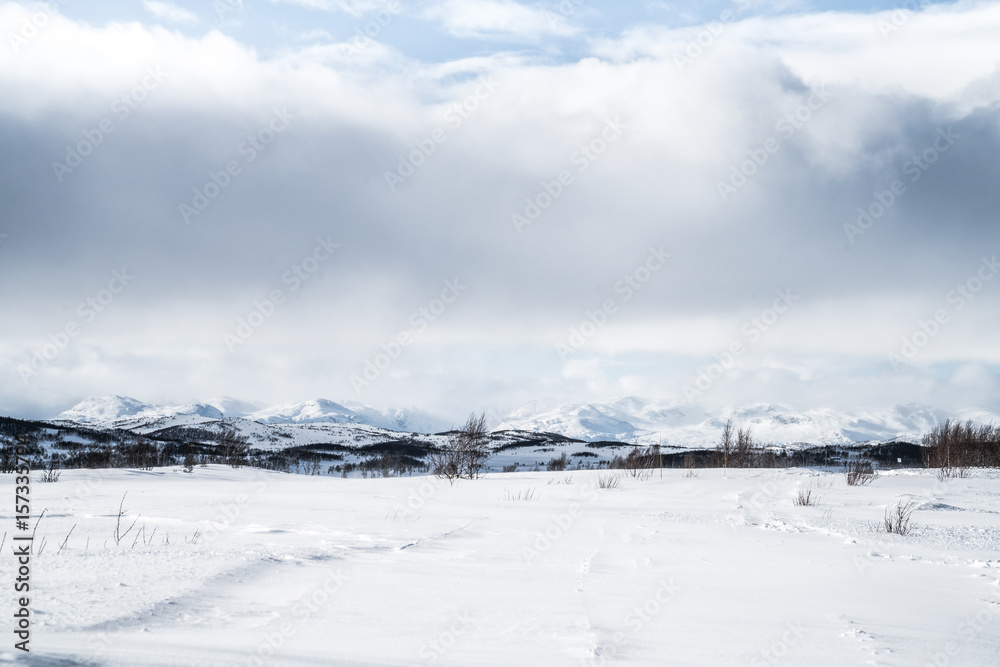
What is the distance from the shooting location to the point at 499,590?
4129 millimetres

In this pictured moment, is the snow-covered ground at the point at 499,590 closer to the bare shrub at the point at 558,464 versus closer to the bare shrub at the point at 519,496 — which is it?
the bare shrub at the point at 519,496

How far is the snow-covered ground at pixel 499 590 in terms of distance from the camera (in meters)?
2.80

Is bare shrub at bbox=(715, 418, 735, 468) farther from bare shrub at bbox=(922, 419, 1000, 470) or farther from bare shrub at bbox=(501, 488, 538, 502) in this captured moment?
bare shrub at bbox=(501, 488, 538, 502)

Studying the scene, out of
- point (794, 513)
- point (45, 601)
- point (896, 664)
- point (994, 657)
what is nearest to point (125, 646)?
point (45, 601)

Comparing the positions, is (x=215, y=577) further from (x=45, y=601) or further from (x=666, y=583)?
(x=666, y=583)

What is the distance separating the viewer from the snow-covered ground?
9.20 ft

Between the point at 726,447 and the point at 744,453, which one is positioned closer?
the point at 726,447

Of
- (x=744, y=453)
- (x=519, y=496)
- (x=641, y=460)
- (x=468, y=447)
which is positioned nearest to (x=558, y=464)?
(x=744, y=453)

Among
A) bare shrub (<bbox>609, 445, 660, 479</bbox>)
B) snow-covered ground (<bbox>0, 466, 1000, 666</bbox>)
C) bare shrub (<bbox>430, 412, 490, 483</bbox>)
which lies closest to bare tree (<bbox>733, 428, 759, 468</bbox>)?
bare shrub (<bbox>609, 445, 660, 479</bbox>)

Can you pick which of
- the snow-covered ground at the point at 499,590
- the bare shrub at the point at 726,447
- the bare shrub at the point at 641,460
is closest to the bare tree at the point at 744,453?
the bare shrub at the point at 726,447

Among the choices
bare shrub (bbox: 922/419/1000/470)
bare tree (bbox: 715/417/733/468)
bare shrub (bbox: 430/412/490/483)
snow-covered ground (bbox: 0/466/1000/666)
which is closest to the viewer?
snow-covered ground (bbox: 0/466/1000/666)

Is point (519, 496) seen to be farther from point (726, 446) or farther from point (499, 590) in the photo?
point (726, 446)

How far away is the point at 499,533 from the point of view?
276 inches

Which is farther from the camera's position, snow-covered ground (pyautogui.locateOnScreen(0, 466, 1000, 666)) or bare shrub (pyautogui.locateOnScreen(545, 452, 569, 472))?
bare shrub (pyautogui.locateOnScreen(545, 452, 569, 472))
